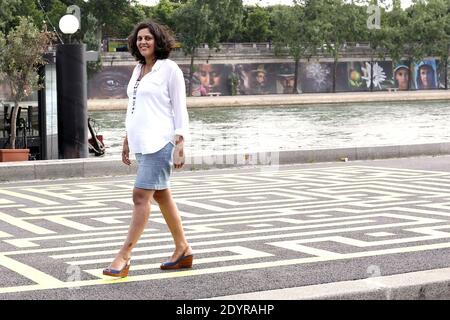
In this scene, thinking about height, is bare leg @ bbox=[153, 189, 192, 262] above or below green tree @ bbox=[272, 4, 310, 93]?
below

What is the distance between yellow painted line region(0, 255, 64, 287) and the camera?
6.49 meters

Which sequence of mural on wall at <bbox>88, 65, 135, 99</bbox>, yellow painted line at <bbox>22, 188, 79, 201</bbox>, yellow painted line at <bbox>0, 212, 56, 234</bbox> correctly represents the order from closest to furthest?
yellow painted line at <bbox>0, 212, 56, 234</bbox> < yellow painted line at <bbox>22, 188, 79, 201</bbox> < mural on wall at <bbox>88, 65, 135, 99</bbox>

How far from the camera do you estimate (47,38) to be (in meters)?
15.5

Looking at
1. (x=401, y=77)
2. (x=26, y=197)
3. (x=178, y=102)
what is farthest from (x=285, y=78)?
(x=178, y=102)

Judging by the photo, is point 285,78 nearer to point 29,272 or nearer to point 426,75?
point 426,75

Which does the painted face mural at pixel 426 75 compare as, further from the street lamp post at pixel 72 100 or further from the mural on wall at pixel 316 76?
the street lamp post at pixel 72 100

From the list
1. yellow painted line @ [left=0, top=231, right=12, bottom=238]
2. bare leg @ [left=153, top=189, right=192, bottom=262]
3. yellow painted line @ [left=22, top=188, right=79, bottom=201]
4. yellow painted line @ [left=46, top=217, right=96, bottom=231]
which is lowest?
yellow painted line @ [left=22, top=188, right=79, bottom=201]

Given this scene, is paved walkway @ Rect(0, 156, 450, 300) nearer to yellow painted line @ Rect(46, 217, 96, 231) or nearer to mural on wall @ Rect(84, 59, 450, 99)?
yellow painted line @ Rect(46, 217, 96, 231)

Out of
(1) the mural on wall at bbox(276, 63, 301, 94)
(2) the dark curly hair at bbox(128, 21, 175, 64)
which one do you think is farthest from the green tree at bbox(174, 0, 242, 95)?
(2) the dark curly hair at bbox(128, 21, 175, 64)

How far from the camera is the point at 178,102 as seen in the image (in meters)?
6.50

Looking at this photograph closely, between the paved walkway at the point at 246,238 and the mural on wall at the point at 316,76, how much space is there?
64546 mm

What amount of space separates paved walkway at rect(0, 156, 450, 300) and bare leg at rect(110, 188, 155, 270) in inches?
6.1

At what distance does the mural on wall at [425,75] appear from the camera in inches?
3250

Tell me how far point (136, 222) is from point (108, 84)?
64.2 m
